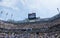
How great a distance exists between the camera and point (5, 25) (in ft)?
152

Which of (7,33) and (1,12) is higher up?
(1,12)

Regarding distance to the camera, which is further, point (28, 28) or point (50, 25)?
point (28, 28)

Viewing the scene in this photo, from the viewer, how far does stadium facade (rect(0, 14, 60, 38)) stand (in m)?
40.2

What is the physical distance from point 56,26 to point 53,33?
206 cm

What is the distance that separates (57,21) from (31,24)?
31.9ft

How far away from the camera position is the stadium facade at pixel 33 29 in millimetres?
40194

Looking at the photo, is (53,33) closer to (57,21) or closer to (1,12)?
(57,21)

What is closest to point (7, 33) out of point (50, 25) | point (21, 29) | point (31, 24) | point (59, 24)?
point (21, 29)

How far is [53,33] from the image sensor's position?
39500mm

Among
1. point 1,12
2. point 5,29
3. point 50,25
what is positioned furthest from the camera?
point 1,12

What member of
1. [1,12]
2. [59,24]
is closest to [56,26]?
[59,24]

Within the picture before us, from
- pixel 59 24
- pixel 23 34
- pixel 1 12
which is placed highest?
pixel 1 12

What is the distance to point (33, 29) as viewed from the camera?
150 feet

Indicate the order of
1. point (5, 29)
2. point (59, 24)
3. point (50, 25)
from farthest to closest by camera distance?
point (5, 29) < point (50, 25) < point (59, 24)
